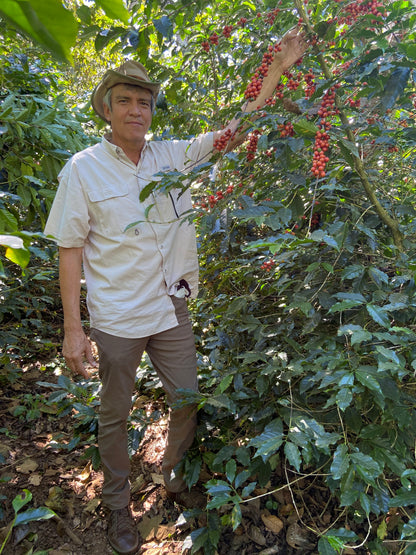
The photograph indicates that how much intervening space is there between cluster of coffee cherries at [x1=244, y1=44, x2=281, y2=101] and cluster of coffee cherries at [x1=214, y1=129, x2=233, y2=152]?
0.17 m

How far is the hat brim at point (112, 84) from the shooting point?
74.4 inches

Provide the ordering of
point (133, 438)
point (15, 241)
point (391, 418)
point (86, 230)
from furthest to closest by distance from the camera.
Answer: point (133, 438), point (86, 230), point (391, 418), point (15, 241)

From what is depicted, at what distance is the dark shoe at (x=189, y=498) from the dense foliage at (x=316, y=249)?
0.16 m

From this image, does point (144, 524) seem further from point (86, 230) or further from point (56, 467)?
point (86, 230)

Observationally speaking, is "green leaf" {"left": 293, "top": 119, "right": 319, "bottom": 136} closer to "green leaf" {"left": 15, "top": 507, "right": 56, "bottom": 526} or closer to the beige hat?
the beige hat

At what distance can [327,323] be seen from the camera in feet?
5.71

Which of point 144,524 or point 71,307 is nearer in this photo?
point 71,307

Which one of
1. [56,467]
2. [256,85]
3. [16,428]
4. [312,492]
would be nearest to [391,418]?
[312,492]

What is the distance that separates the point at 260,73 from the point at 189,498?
2063 mm

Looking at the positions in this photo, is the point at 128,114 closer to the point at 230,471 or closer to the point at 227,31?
the point at 227,31

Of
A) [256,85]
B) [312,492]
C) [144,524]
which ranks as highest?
[256,85]

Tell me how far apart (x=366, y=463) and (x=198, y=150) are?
157cm

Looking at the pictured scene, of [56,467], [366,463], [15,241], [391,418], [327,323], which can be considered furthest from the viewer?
[56,467]

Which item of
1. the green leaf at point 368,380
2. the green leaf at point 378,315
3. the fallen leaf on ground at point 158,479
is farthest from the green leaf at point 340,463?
the fallen leaf on ground at point 158,479
